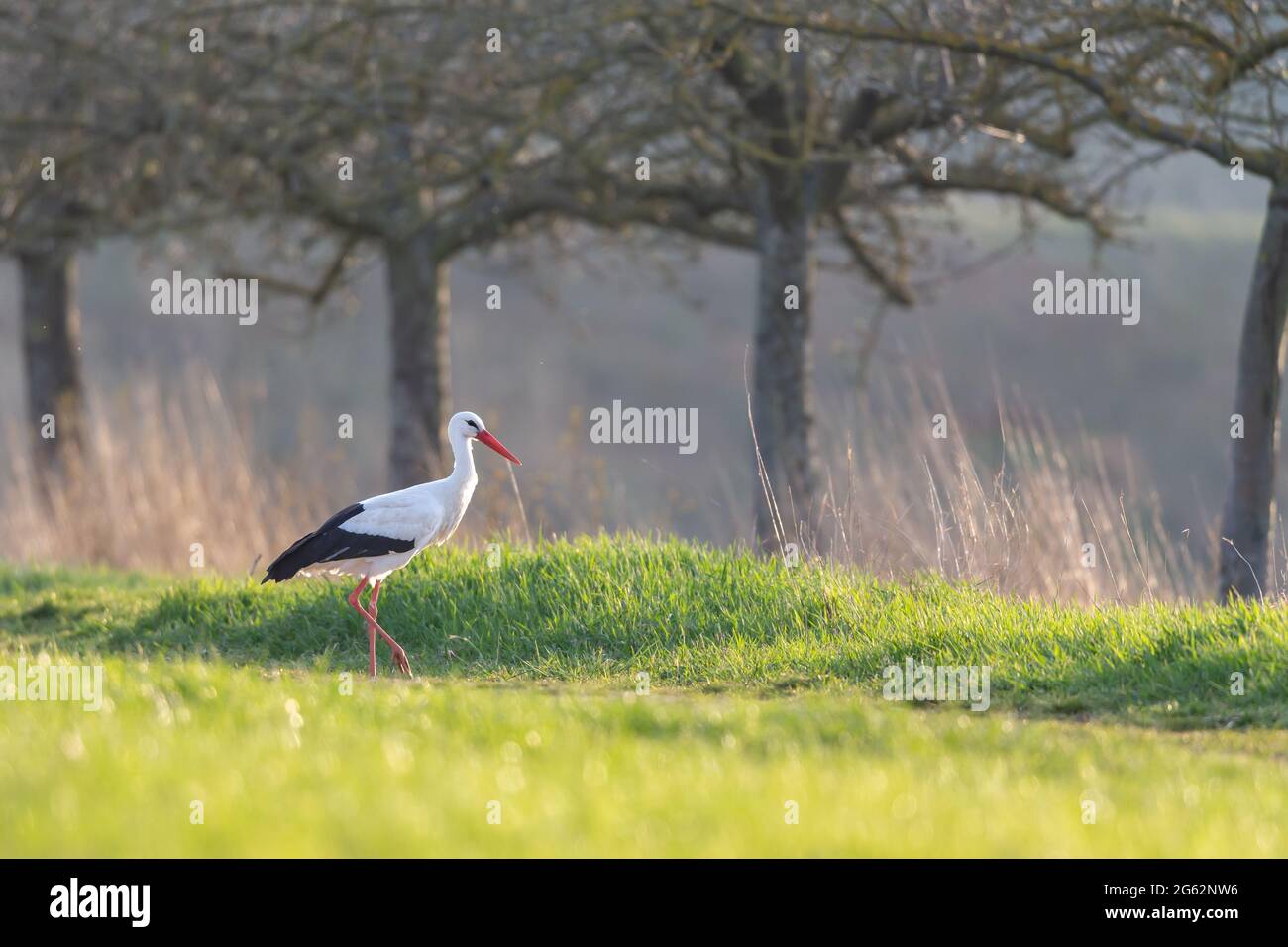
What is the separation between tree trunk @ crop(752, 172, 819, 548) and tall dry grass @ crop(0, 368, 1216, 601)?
723mm

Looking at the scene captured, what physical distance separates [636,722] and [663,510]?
7906mm

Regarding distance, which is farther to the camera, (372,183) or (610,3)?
(372,183)

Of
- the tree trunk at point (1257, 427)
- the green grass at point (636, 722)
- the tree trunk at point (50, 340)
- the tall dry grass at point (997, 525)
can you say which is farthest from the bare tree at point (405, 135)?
the tree trunk at point (1257, 427)

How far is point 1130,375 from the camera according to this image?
4244 centimetres

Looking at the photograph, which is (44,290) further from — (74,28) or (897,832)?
(897,832)

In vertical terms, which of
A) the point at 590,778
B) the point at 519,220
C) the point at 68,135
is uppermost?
the point at 68,135

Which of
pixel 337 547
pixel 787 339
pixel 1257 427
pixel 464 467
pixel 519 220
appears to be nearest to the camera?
pixel 337 547

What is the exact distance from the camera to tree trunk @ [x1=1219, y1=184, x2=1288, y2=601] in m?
9.95

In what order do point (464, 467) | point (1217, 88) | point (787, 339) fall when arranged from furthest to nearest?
point (787, 339) < point (1217, 88) < point (464, 467)

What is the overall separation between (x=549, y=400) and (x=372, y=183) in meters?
31.6

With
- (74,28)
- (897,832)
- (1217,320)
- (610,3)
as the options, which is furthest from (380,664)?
(1217,320)

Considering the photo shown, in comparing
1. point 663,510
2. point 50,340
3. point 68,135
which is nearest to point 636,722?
point 663,510

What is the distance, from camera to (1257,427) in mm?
9969

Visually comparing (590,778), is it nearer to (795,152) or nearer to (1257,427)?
(1257,427)
